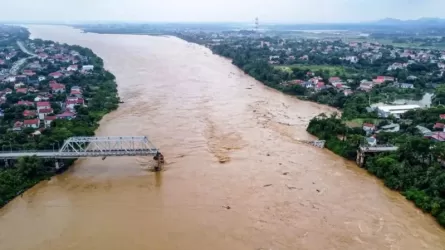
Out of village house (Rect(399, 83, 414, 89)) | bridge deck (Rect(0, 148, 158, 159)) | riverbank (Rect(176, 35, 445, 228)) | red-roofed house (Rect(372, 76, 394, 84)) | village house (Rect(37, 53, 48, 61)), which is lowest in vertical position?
riverbank (Rect(176, 35, 445, 228))

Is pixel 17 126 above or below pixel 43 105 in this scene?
below

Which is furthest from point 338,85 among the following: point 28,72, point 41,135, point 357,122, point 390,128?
point 28,72

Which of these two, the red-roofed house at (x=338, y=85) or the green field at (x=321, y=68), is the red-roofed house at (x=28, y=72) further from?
the red-roofed house at (x=338, y=85)

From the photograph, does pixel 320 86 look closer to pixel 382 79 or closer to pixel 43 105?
pixel 382 79

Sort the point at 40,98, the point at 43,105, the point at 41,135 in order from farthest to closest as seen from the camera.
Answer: the point at 40,98
the point at 43,105
the point at 41,135

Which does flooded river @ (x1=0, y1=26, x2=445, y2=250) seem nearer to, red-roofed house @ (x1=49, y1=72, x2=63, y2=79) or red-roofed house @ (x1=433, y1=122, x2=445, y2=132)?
red-roofed house @ (x1=433, y1=122, x2=445, y2=132)

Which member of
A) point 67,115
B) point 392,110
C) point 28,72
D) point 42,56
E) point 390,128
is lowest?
point 390,128

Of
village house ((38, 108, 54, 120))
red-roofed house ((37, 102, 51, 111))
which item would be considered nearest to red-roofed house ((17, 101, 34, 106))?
red-roofed house ((37, 102, 51, 111))
